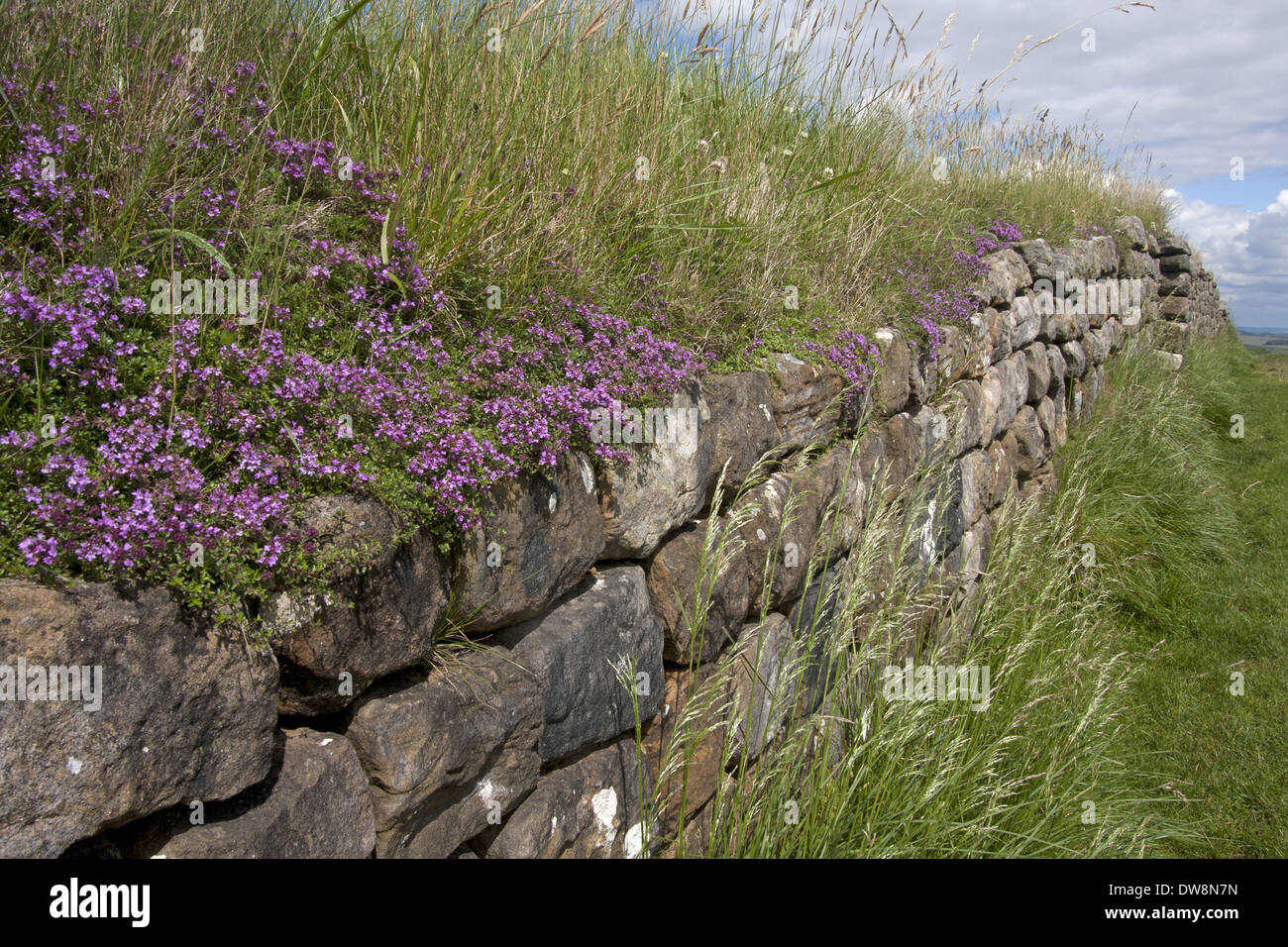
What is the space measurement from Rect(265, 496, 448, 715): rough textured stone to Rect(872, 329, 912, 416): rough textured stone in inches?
Answer: 107

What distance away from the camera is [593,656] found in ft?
7.73

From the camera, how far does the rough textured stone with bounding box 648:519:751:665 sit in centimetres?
273

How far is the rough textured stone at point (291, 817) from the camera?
59.6 inches

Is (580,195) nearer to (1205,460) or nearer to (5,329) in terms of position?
(5,329)

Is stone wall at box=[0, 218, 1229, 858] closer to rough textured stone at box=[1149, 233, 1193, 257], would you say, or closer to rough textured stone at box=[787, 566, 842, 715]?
rough textured stone at box=[787, 566, 842, 715]

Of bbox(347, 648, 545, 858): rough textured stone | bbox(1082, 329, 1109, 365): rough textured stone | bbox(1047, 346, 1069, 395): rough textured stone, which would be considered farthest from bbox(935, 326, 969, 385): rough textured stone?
bbox(1082, 329, 1109, 365): rough textured stone

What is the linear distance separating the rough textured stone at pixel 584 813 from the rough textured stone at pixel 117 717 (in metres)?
0.75

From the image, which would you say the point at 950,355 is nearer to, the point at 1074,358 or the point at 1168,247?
the point at 1074,358

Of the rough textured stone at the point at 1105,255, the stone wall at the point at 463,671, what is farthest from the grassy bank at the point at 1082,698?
the rough textured stone at the point at 1105,255

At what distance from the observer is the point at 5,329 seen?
164 centimetres
